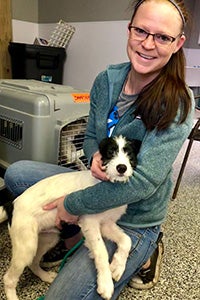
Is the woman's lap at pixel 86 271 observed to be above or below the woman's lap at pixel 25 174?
below

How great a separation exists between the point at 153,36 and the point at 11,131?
909 mm

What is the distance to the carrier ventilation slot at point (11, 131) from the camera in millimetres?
1439

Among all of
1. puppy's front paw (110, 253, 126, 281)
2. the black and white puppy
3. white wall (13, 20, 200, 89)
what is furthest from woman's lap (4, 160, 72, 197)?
white wall (13, 20, 200, 89)

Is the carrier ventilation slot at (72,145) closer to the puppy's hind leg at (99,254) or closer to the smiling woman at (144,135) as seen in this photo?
the smiling woman at (144,135)

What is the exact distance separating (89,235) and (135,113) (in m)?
0.42

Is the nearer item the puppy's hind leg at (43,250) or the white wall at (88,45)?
the puppy's hind leg at (43,250)

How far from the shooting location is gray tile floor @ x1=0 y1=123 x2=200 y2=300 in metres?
1.19

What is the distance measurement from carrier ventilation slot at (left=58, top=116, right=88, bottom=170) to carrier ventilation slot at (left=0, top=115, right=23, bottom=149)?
0.21m

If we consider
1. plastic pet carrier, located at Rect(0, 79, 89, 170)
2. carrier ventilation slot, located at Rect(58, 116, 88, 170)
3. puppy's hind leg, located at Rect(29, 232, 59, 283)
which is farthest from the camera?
carrier ventilation slot, located at Rect(58, 116, 88, 170)

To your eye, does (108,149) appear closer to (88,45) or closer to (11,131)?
(11,131)

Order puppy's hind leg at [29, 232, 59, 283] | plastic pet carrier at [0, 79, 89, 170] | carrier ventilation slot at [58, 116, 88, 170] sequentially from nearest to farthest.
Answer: puppy's hind leg at [29, 232, 59, 283]
plastic pet carrier at [0, 79, 89, 170]
carrier ventilation slot at [58, 116, 88, 170]

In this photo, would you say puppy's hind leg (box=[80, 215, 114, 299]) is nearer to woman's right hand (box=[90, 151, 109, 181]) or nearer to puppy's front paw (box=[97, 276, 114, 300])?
puppy's front paw (box=[97, 276, 114, 300])

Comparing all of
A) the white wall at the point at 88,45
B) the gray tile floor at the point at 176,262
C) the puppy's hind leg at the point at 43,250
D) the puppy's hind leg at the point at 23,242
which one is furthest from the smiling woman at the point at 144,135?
the white wall at the point at 88,45

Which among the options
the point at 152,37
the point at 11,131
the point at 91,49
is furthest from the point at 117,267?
the point at 91,49
